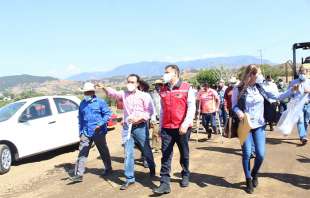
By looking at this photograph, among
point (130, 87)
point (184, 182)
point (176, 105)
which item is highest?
point (130, 87)

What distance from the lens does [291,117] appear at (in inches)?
302

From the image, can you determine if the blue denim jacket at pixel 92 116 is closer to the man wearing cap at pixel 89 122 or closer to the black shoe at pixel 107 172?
the man wearing cap at pixel 89 122

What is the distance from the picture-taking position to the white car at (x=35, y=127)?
1080 cm

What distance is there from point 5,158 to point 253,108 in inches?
230

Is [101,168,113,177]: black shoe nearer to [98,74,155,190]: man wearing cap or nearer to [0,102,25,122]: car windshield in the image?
[98,74,155,190]: man wearing cap

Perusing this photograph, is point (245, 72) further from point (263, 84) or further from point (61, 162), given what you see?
point (61, 162)

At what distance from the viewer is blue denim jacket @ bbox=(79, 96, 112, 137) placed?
8.64 metres

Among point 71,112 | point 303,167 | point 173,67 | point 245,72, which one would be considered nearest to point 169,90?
point 173,67

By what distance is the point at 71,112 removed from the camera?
12555 millimetres

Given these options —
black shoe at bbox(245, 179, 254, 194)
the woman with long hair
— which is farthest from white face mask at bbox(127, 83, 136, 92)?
black shoe at bbox(245, 179, 254, 194)

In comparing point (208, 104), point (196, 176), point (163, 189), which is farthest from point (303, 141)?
point (163, 189)

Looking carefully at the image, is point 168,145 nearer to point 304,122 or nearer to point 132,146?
point 132,146

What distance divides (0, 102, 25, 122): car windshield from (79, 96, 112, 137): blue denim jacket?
3234 mm

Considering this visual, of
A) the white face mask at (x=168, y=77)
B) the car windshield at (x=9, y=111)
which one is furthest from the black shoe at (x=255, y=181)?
the car windshield at (x=9, y=111)
